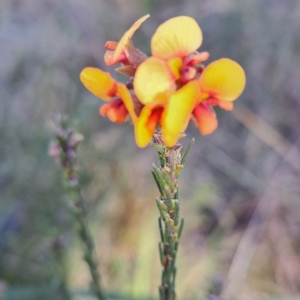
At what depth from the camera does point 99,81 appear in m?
0.77

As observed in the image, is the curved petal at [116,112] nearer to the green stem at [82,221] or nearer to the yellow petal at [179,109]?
the yellow petal at [179,109]

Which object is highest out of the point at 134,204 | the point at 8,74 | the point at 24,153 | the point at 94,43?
the point at 94,43

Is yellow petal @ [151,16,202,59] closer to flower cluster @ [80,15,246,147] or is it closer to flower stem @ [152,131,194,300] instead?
flower cluster @ [80,15,246,147]

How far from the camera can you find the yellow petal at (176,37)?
73cm

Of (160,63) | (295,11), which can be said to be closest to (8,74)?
(295,11)

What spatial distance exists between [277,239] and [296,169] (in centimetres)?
49

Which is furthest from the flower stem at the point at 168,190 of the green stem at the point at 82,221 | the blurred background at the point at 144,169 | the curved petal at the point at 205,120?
the blurred background at the point at 144,169

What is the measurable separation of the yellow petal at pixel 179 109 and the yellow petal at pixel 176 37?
114 mm

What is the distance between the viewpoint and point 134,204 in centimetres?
249

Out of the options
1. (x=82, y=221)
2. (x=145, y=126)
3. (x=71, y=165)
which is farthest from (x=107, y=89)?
(x=82, y=221)

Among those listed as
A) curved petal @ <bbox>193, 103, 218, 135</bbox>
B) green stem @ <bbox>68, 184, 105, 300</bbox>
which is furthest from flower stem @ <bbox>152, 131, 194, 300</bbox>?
green stem @ <bbox>68, 184, 105, 300</bbox>

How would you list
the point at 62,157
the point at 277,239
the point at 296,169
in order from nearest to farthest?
the point at 62,157 → the point at 277,239 → the point at 296,169

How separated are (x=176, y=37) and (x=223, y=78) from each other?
114 mm

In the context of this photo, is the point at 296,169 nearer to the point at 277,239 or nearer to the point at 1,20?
→ the point at 277,239
